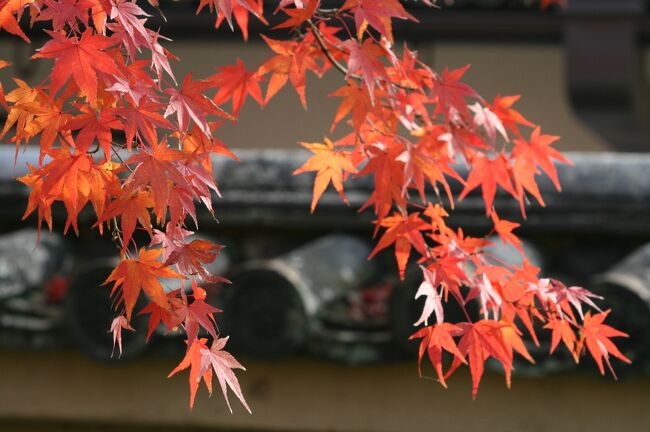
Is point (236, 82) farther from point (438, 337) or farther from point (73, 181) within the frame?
point (438, 337)

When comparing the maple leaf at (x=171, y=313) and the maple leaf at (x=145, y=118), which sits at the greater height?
the maple leaf at (x=145, y=118)

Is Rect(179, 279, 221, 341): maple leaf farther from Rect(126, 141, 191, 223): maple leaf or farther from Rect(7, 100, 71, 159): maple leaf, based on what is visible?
Rect(7, 100, 71, 159): maple leaf

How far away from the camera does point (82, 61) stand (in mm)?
1803

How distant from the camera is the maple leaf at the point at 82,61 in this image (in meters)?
1.79

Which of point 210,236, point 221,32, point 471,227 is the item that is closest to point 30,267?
point 210,236

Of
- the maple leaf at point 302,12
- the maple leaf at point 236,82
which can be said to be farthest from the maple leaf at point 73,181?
the maple leaf at point 236,82

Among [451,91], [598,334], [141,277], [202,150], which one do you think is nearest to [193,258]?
[141,277]

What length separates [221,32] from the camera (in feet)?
18.6

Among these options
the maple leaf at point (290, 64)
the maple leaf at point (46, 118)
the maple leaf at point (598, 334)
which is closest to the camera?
the maple leaf at point (46, 118)

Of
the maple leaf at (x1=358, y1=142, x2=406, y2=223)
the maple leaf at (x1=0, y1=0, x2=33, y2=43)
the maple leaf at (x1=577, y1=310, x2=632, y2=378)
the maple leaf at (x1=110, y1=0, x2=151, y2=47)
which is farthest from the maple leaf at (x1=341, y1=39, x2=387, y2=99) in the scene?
the maple leaf at (x1=577, y1=310, x2=632, y2=378)

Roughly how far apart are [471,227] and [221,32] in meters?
2.74

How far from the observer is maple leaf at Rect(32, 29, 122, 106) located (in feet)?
5.88

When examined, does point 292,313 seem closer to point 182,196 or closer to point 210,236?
point 210,236

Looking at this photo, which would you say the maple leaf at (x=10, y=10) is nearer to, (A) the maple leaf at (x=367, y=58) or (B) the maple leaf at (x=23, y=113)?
(B) the maple leaf at (x=23, y=113)
